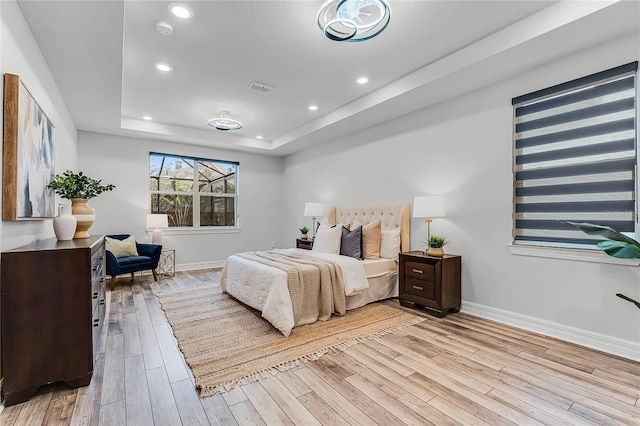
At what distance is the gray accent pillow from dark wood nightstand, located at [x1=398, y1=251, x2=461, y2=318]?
63 centimetres

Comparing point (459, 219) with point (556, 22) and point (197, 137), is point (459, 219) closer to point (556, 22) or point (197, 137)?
point (556, 22)

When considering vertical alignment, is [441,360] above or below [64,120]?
below

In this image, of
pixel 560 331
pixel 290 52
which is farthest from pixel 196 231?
pixel 560 331

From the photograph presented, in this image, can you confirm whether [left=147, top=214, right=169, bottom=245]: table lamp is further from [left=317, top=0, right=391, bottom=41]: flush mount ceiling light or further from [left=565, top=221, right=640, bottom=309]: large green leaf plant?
[left=565, top=221, right=640, bottom=309]: large green leaf plant

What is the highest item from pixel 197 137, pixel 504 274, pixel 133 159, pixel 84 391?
pixel 197 137

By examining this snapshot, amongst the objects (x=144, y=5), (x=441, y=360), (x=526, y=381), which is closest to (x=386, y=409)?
(x=441, y=360)

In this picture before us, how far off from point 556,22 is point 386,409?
303 centimetres

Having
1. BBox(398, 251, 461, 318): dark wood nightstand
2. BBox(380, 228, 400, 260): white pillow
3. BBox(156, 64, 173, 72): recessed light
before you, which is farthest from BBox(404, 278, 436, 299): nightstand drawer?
BBox(156, 64, 173, 72): recessed light

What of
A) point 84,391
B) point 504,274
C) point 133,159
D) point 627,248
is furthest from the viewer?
point 133,159

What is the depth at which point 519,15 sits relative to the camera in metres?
2.50

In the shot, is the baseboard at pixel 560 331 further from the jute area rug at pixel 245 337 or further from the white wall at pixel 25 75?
the white wall at pixel 25 75

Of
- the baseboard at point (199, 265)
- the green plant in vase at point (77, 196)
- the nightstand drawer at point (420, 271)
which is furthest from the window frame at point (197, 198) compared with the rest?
the nightstand drawer at point (420, 271)

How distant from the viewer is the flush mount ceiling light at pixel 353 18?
2.21 metres

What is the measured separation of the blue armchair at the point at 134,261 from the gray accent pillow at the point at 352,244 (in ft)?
10.1
